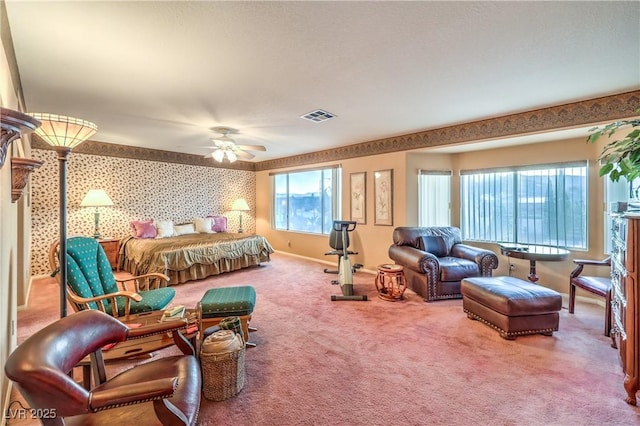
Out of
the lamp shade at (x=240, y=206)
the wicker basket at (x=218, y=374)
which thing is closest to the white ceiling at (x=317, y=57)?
the wicker basket at (x=218, y=374)

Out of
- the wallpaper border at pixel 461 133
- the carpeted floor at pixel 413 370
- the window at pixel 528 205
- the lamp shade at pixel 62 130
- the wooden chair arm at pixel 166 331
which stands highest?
the wallpaper border at pixel 461 133

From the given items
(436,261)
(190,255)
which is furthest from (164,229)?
(436,261)

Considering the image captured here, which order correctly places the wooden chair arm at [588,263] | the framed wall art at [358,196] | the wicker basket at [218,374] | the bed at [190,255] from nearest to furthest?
the wicker basket at [218,374]
the wooden chair arm at [588,263]
the bed at [190,255]
the framed wall art at [358,196]

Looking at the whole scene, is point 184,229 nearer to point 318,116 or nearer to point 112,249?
point 112,249

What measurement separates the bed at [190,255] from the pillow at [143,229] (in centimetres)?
15

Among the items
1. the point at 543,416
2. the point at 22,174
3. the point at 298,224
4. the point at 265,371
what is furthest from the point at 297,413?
the point at 298,224

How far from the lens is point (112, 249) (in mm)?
5230

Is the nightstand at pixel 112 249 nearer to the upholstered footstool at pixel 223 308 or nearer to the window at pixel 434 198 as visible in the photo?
the upholstered footstool at pixel 223 308

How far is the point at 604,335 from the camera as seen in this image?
2660 mm

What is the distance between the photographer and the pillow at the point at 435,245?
13.6 ft

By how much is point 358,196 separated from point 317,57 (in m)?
3.41

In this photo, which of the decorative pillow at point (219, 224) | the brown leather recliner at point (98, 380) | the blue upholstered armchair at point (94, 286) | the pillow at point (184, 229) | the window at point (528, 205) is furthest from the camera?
the decorative pillow at point (219, 224)

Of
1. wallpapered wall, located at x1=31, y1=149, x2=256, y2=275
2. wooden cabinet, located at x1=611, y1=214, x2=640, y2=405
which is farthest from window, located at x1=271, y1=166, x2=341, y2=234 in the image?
wooden cabinet, located at x1=611, y1=214, x2=640, y2=405

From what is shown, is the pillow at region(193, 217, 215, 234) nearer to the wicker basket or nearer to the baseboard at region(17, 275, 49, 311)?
the baseboard at region(17, 275, 49, 311)
